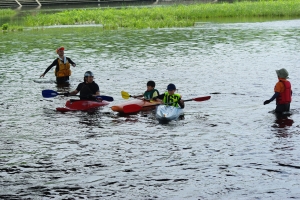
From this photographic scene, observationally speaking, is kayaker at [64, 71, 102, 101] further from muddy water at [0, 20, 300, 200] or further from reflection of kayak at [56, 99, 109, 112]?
muddy water at [0, 20, 300, 200]

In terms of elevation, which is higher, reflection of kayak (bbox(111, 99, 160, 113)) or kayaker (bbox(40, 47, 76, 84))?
kayaker (bbox(40, 47, 76, 84))

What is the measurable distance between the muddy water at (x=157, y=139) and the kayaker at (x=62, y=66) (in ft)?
1.38

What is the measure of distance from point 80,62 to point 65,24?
24.3 metres

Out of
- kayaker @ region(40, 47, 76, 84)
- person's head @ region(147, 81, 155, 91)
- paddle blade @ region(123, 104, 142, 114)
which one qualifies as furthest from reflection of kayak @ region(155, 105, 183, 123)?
kayaker @ region(40, 47, 76, 84)

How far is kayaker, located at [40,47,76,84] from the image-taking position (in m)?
23.4

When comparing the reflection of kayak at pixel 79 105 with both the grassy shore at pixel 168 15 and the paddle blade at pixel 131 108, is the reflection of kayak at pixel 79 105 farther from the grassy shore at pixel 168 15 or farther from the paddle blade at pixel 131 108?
the grassy shore at pixel 168 15

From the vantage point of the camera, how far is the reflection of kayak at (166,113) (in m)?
16.5

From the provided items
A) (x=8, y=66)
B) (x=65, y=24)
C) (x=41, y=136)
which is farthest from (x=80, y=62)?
(x=65, y=24)

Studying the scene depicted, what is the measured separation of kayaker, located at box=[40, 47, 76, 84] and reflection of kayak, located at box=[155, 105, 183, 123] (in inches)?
301

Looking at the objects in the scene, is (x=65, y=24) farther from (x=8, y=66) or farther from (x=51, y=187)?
(x=51, y=187)

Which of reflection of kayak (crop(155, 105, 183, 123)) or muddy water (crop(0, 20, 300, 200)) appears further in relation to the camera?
reflection of kayak (crop(155, 105, 183, 123))

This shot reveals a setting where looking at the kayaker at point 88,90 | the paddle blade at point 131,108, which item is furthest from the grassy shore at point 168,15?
the paddle blade at point 131,108

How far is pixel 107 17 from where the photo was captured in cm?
5531

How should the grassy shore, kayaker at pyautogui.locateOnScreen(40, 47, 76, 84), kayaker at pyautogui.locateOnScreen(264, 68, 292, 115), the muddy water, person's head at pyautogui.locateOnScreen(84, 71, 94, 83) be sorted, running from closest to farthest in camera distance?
the muddy water → kayaker at pyautogui.locateOnScreen(264, 68, 292, 115) → person's head at pyautogui.locateOnScreen(84, 71, 94, 83) → kayaker at pyautogui.locateOnScreen(40, 47, 76, 84) → the grassy shore
